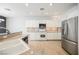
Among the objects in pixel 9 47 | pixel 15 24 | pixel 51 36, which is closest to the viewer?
pixel 9 47

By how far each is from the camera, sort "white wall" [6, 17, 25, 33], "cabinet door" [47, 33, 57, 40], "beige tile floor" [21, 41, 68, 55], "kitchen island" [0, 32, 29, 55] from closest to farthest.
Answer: "kitchen island" [0, 32, 29, 55] < "beige tile floor" [21, 41, 68, 55] < "white wall" [6, 17, 25, 33] < "cabinet door" [47, 33, 57, 40]

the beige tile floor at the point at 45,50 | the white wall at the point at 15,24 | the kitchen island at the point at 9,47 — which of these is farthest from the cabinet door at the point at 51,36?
the kitchen island at the point at 9,47

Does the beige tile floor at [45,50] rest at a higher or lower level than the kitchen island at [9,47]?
lower

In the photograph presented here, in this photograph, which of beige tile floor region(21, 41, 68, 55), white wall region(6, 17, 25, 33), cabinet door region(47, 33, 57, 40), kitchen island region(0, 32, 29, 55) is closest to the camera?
Answer: kitchen island region(0, 32, 29, 55)

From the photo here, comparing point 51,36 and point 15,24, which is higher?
point 15,24

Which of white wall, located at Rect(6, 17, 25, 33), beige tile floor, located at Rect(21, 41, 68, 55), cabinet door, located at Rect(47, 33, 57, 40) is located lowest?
beige tile floor, located at Rect(21, 41, 68, 55)

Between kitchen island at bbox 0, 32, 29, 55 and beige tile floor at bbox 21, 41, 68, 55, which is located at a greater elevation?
kitchen island at bbox 0, 32, 29, 55

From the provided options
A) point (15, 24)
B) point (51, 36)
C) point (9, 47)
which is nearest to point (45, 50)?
point (15, 24)

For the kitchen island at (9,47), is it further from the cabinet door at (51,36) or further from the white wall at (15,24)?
the cabinet door at (51,36)

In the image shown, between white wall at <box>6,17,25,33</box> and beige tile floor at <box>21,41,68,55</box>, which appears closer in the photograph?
beige tile floor at <box>21,41,68,55</box>

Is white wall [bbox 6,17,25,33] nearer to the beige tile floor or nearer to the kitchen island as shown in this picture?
the beige tile floor

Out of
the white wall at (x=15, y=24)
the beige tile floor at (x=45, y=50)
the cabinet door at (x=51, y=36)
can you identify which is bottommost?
the beige tile floor at (x=45, y=50)

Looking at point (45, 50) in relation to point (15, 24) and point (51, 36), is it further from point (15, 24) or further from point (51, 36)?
point (51, 36)

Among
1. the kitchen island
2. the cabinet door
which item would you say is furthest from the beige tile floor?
the cabinet door
